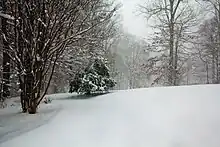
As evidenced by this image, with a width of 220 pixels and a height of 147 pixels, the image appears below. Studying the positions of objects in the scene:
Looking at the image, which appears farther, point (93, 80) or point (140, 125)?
point (93, 80)

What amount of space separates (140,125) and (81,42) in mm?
4615

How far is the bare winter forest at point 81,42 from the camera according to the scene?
502 centimetres

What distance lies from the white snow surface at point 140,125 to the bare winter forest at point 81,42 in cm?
121

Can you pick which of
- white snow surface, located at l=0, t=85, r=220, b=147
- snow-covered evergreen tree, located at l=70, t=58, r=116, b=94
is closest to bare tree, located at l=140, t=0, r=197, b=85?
snow-covered evergreen tree, located at l=70, t=58, r=116, b=94

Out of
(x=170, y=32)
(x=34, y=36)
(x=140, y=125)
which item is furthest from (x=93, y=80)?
(x=170, y=32)

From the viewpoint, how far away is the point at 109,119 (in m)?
4.38

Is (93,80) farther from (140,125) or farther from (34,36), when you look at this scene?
(140,125)

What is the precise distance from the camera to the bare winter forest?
5.02 meters

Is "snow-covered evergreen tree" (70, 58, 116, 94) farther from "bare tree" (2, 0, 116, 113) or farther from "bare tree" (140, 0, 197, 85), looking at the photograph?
"bare tree" (140, 0, 197, 85)

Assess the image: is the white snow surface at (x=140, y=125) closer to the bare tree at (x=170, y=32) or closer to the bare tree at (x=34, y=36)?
the bare tree at (x=34, y=36)

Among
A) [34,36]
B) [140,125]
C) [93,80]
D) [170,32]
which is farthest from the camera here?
[170,32]

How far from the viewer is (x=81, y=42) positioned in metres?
8.07

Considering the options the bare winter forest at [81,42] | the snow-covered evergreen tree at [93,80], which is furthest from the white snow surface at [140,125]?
the snow-covered evergreen tree at [93,80]

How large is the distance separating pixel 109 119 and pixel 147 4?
12394mm
